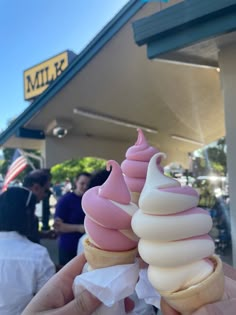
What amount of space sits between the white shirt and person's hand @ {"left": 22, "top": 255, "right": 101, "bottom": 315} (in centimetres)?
94

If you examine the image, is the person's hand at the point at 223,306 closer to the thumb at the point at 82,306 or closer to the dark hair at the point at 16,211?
the thumb at the point at 82,306

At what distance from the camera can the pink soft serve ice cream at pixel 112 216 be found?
1.19 metres

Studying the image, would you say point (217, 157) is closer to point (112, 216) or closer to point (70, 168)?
point (112, 216)

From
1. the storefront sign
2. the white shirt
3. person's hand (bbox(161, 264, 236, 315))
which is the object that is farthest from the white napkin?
the storefront sign

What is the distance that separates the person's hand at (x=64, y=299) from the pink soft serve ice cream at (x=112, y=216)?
0.15 meters

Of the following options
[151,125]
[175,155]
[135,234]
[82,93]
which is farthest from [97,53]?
[175,155]

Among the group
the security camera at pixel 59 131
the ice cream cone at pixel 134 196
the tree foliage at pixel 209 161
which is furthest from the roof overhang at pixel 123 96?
the ice cream cone at pixel 134 196

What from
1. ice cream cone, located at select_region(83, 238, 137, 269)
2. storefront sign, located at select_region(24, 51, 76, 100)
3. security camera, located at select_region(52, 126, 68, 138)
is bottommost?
ice cream cone, located at select_region(83, 238, 137, 269)

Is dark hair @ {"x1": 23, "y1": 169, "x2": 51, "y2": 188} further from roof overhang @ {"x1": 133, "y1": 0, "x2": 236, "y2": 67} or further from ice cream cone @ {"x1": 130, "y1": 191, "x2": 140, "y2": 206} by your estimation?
ice cream cone @ {"x1": 130, "y1": 191, "x2": 140, "y2": 206}

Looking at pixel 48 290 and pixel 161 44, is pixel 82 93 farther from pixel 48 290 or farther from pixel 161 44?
pixel 48 290

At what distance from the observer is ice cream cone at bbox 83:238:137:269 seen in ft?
3.94

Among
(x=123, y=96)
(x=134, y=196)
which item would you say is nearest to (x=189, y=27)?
(x=134, y=196)

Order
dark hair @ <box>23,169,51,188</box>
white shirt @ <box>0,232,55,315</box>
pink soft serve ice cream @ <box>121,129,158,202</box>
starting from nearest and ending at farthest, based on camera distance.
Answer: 1. pink soft serve ice cream @ <box>121,129,158,202</box>
2. white shirt @ <box>0,232,55,315</box>
3. dark hair @ <box>23,169,51,188</box>

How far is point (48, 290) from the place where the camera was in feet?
4.12
